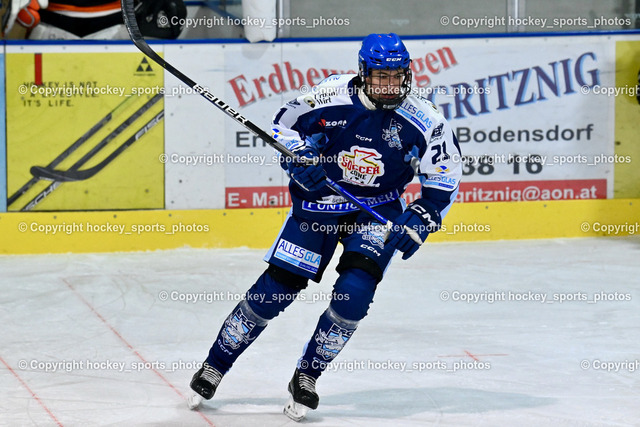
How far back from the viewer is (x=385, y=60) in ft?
11.9

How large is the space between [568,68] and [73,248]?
3.33 m

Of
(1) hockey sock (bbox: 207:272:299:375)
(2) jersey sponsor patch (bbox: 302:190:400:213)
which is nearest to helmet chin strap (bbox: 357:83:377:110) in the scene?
(2) jersey sponsor patch (bbox: 302:190:400:213)

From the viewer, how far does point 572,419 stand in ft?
12.3

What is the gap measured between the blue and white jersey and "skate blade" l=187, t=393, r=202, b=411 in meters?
0.72

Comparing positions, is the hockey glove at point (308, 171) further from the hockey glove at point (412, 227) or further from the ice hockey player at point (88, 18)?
the ice hockey player at point (88, 18)

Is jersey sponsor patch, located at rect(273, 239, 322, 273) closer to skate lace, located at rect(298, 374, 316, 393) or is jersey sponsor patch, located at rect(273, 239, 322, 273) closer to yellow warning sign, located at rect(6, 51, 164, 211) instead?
skate lace, located at rect(298, 374, 316, 393)

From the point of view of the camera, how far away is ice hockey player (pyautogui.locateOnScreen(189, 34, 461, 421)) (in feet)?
12.0

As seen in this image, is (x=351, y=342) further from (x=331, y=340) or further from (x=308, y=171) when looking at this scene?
(x=308, y=171)

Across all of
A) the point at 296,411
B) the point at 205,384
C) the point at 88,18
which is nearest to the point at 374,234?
the point at 296,411

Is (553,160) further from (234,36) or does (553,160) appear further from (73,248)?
(73,248)

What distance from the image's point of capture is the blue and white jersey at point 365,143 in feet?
12.3

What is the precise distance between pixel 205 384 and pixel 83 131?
3309mm

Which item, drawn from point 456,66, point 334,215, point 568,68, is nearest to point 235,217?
point 456,66

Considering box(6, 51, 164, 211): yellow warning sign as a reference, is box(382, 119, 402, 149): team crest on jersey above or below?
above
